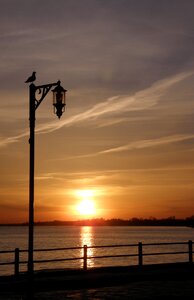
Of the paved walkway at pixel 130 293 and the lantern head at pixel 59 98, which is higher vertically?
the lantern head at pixel 59 98

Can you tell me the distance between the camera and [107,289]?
65.9ft

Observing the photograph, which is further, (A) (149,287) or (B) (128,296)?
(A) (149,287)

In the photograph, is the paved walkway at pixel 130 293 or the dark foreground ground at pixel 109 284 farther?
the dark foreground ground at pixel 109 284

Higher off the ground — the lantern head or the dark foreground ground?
the lantern head

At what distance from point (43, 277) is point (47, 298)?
5.17 meters

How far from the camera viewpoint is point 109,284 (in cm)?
2166

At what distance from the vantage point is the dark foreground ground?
1845 centimetres

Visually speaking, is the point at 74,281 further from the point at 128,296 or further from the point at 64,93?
the point at 64,93

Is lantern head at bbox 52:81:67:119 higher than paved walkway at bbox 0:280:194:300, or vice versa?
lantern head at bbox 52:81:67:119

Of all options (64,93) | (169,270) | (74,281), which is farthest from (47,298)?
(169,270)

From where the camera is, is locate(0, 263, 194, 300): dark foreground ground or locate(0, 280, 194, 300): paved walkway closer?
locate(0, 280, 194, 300): paved walkway

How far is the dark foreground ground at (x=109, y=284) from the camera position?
727 inches

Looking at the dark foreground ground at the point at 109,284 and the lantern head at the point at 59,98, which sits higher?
the lantern head at the point at 59,98

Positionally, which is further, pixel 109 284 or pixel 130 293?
pixel 109 284
